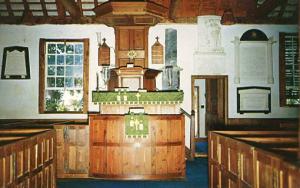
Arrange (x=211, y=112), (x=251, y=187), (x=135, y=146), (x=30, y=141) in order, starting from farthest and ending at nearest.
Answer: (x=211, y=112)
(x=135, y=146)
(x=30, y=141)
(x=251, y=187)

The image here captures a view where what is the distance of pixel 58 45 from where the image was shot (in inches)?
432

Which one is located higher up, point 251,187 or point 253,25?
point 253,25

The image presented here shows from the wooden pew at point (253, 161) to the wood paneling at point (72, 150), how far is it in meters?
3.17

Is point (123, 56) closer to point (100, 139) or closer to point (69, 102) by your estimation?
point (69, 102)

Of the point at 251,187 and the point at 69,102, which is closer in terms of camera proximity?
the point at 251,187

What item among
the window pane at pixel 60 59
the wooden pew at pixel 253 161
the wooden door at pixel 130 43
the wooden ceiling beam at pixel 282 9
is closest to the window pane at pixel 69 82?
the window pane at pixel 60 59

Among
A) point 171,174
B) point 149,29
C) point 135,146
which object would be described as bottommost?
point 171,174

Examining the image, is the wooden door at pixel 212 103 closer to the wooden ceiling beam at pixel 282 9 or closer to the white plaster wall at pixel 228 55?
the white plaster wall at pixel 228 55

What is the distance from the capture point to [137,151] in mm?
7172

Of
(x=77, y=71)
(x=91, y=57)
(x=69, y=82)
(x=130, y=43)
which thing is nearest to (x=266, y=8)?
(x=130, y=43)

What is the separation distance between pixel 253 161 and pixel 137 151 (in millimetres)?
3949

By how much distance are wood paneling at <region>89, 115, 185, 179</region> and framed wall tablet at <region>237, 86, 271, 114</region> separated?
4400 mm

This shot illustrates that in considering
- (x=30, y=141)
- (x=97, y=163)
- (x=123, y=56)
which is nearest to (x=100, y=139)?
Result: (x=97, y=163)

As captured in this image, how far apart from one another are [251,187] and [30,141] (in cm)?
298
